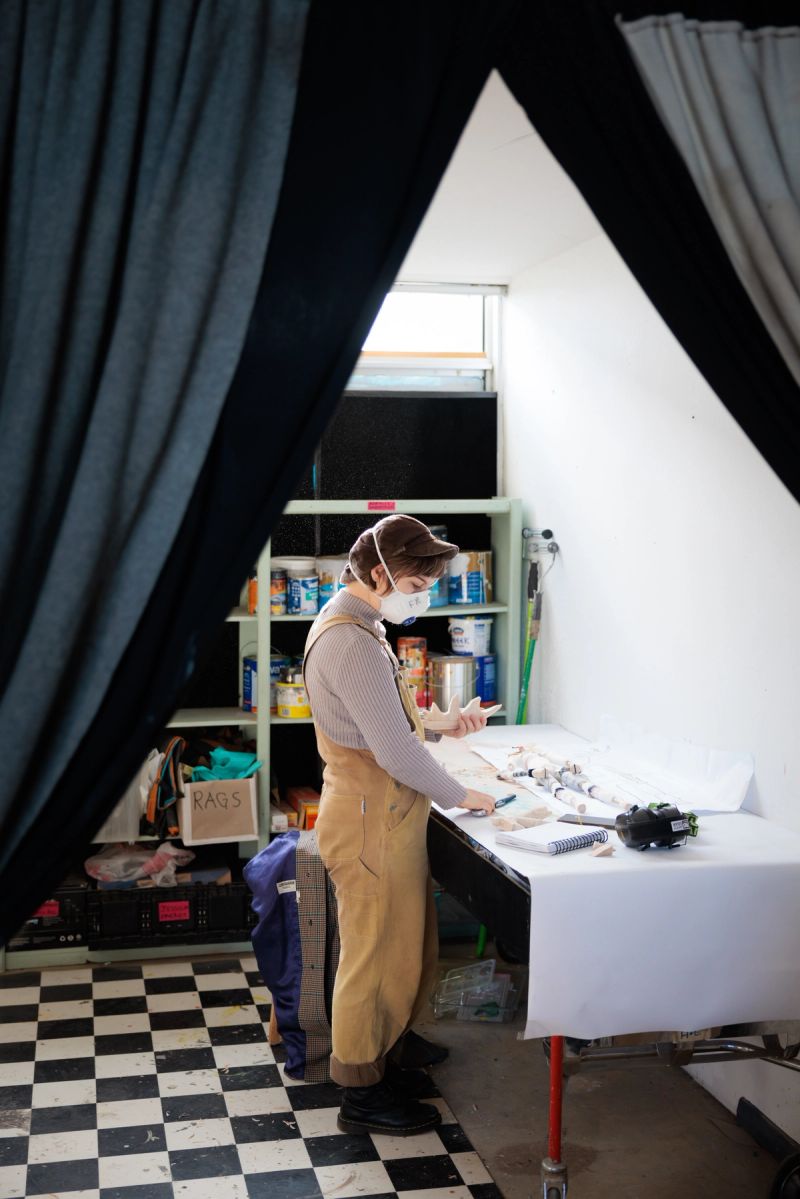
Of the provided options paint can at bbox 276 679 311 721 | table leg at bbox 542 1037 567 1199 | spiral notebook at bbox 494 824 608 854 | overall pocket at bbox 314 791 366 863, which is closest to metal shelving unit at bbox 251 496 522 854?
paint can at bbox 276 679 311 721

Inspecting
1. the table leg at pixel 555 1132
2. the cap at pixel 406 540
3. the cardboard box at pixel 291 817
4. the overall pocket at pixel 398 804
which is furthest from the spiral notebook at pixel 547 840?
the cardboard box at pixel 291 817

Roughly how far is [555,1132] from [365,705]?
115cm

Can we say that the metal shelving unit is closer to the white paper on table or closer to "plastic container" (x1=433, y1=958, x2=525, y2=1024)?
the white paper on table

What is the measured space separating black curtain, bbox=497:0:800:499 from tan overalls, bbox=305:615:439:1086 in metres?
1.40

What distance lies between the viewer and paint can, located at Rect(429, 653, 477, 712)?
4980 mm

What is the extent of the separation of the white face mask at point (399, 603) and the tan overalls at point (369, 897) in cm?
9

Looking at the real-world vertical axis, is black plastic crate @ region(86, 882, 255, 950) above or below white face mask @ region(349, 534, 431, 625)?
below

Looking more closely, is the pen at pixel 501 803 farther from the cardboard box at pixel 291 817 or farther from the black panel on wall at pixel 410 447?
the black panel on wall at pixel 410 447

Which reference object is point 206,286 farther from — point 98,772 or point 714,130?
point 714,130

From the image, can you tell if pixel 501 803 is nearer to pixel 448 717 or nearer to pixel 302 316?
pixel 448 717

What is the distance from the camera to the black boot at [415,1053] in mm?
3748

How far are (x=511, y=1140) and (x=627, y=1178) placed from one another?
346 mm

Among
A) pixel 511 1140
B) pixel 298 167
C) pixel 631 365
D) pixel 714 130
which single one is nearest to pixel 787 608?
pixel 631 365

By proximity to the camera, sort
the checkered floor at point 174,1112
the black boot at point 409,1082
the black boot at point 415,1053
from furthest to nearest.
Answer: the black boot at point 415,1053, the black boot at point 409,1082, the checkered floor at point 174,1112
